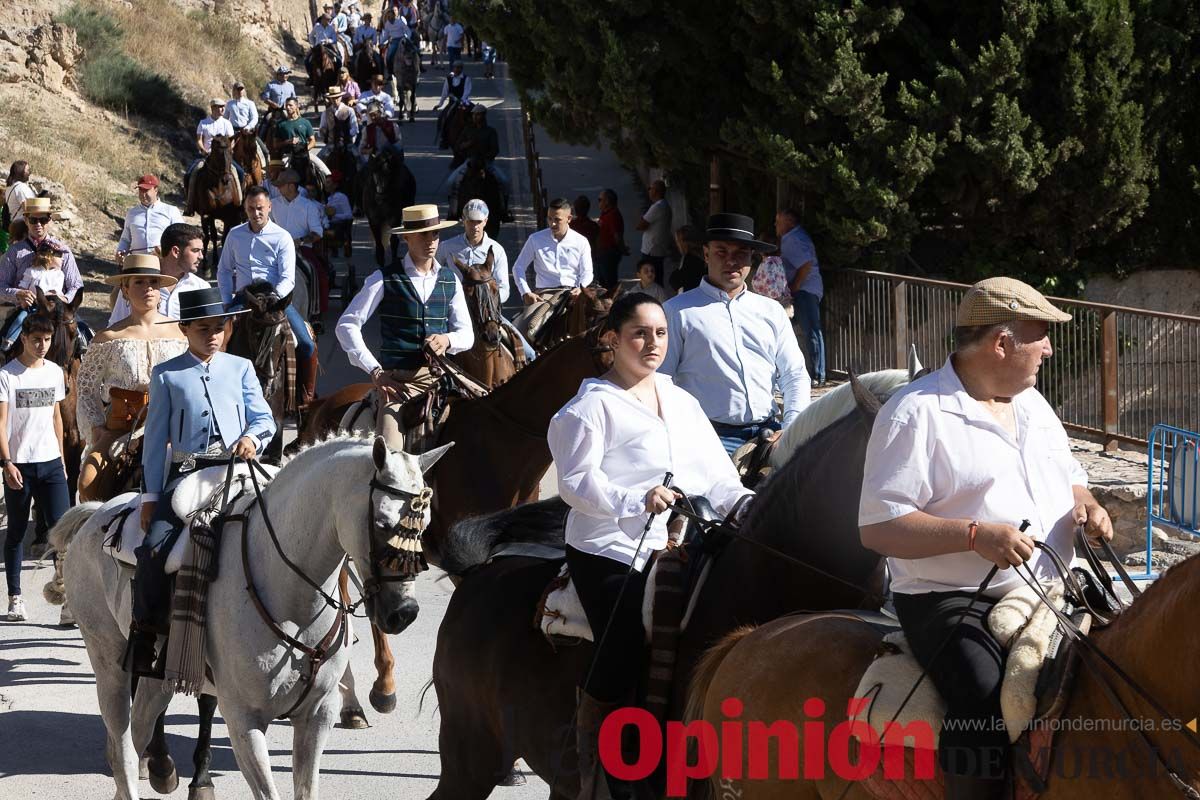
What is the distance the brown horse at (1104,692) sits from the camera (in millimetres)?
3695

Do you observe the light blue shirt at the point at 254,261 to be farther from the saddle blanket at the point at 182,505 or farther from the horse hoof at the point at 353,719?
the saddle blanket at the point at 182,505

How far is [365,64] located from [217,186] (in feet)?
56.3

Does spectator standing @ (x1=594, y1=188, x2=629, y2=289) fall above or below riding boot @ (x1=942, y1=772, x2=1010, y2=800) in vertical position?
below

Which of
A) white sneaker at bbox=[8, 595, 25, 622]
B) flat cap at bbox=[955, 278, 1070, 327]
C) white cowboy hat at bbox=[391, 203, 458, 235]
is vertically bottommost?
white sneaker at bbox=[8, 595, 25, 622]

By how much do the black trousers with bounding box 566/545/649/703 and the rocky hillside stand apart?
20.0 m

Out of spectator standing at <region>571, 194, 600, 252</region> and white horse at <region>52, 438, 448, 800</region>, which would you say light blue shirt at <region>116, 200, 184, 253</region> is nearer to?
spectator standing at <region>571, 194, 600, 252</region>

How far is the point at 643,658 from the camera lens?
548 cm

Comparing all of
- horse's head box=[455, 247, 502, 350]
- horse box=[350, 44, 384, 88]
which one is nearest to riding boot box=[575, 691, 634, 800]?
horse's head box=[455, 247, 502, 350]

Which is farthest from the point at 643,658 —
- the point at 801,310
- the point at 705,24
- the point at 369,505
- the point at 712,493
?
the point at 705,24

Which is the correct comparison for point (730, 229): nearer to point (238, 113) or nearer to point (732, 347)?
point (732, 347)

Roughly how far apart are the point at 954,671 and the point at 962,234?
13.9 m

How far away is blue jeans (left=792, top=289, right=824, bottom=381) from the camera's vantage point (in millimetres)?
16109

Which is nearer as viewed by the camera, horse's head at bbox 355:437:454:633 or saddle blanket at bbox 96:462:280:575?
horse's head at bbox 355:437:454:633

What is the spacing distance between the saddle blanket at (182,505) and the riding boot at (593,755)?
2.33 metres
